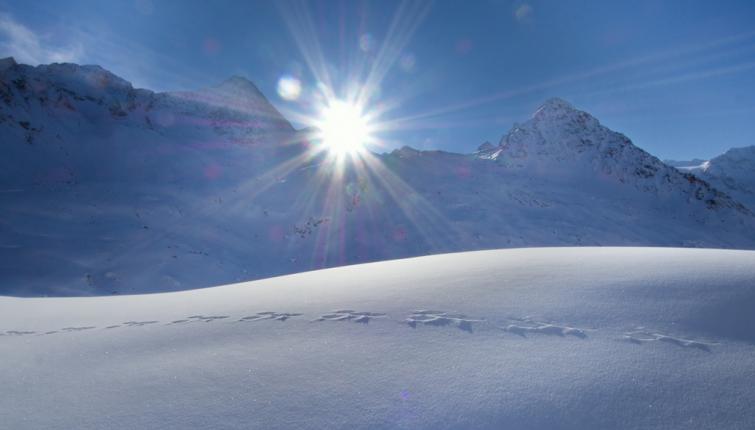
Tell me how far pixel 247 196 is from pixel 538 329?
2846cm

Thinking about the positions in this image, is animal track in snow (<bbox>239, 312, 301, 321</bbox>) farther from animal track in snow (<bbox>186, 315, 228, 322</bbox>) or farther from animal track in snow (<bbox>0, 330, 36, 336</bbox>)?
animal track in snow (<bbox>0, 330, 36, 336</bbox>)

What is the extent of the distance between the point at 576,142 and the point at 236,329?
4877 centimetres

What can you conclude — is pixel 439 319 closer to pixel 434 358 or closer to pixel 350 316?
pixel 434 358

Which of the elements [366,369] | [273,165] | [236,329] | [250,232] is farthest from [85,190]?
[366,369]

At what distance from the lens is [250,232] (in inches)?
981

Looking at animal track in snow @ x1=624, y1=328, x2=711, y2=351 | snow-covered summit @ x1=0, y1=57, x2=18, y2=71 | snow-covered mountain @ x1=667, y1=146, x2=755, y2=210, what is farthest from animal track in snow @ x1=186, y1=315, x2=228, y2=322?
snow-covered mountain @ x1=667, y1=146, x2=755, y2=210

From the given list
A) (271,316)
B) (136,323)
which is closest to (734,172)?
(271,316)

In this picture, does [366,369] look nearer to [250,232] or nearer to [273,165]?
[250,232]

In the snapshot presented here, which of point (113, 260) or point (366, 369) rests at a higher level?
point (113, 260)

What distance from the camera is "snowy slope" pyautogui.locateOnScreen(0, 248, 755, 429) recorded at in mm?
1998

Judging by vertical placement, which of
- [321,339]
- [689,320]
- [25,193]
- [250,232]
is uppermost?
[25,193]

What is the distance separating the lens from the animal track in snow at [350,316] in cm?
346

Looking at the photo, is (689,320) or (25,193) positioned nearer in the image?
(689,320)

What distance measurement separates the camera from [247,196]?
94.6 feet
